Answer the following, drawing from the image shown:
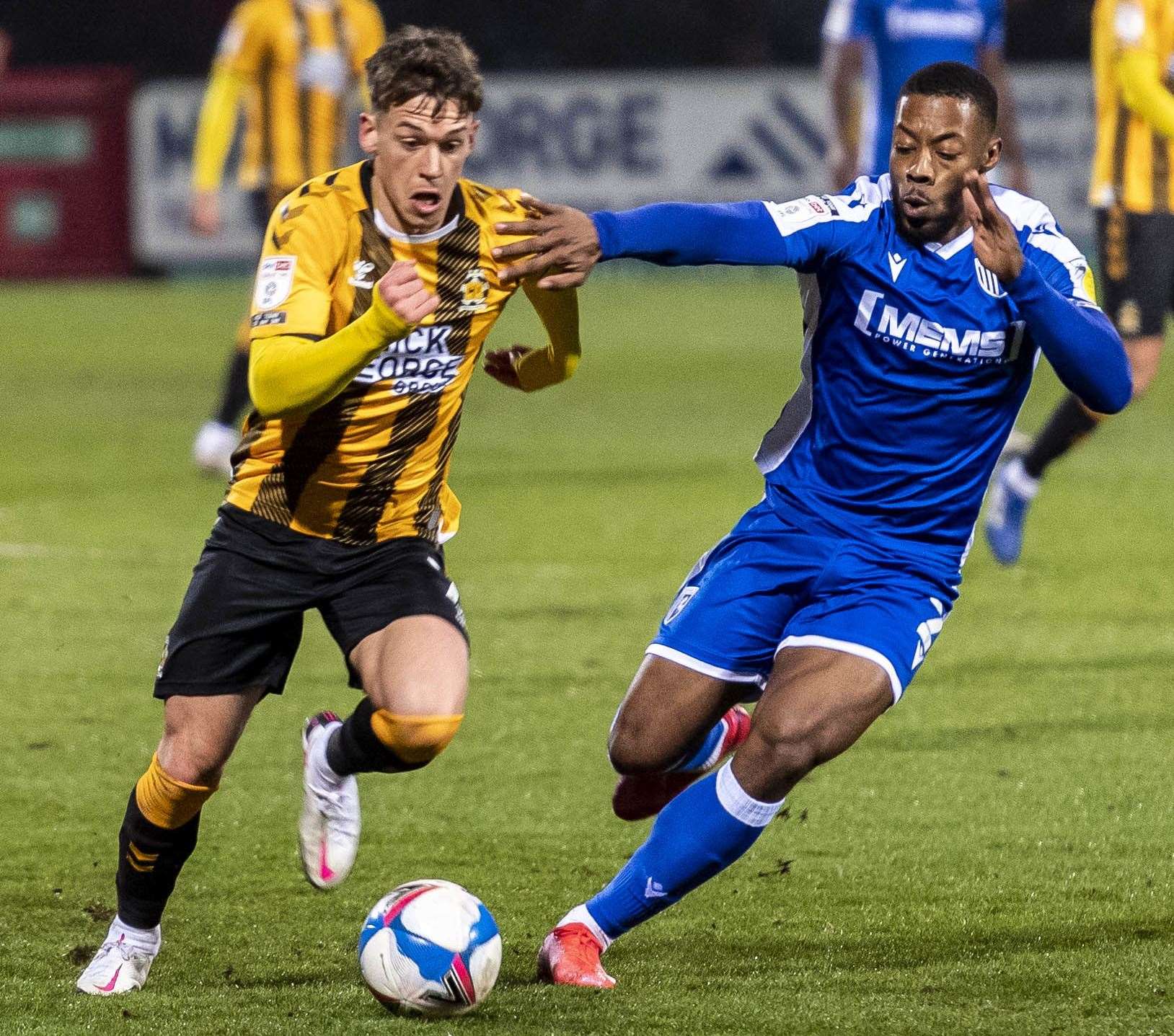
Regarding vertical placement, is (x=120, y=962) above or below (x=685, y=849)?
below

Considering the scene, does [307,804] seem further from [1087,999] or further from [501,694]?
[501,694]

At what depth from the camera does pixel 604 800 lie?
16.9ft

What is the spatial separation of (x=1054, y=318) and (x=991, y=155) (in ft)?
1.31

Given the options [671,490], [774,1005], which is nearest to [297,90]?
[671,490]

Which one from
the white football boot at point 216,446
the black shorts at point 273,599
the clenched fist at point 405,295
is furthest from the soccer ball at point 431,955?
the white football boot at point 216,446

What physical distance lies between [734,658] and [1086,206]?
53.3ft

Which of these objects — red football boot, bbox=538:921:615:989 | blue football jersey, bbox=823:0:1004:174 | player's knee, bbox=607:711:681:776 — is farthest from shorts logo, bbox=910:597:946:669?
blue football jersey, bbox=823:0:1004:174

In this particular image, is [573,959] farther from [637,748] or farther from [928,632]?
[928,632]

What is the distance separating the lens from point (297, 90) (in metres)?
10.6

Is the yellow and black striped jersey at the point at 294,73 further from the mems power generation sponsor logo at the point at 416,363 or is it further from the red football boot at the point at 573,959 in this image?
the red football boot at the point at 573,959

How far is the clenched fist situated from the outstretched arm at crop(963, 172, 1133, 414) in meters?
1.01

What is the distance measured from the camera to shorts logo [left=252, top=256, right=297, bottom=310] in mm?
3861

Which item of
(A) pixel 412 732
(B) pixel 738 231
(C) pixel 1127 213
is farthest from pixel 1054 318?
(C) pixel 1127 213

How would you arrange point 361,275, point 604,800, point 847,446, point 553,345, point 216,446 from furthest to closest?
point 216,446
point 604,800
point 553,345
point 847,446
point 361,275
